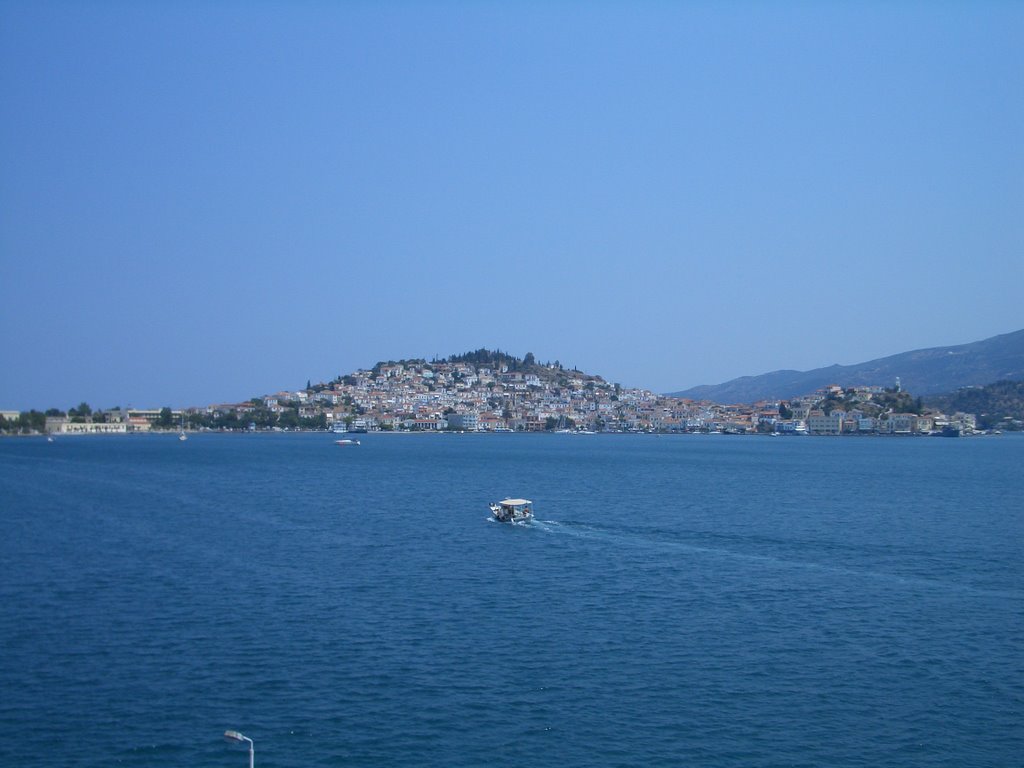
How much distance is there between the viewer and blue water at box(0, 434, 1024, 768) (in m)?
15.3

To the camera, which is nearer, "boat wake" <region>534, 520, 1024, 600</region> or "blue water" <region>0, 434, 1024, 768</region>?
"blue water" <region>0, 434, 1024, 768</region>

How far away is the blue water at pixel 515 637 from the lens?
15.3 m

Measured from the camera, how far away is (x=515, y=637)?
20859 millimetres

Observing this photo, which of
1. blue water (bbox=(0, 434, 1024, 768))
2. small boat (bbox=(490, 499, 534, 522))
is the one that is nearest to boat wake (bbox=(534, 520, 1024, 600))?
blue water (bbox=(0, 434, 1024, 768))

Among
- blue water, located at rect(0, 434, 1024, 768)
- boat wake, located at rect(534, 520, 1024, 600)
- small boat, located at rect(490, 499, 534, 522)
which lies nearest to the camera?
blue water, located at rect(0, 434, 1024, 768)

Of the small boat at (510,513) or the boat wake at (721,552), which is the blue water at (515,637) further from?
the small boat at (510,513)

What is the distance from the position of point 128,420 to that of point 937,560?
176 meters

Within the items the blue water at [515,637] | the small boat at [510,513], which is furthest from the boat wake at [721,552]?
the small boat at [510,513]

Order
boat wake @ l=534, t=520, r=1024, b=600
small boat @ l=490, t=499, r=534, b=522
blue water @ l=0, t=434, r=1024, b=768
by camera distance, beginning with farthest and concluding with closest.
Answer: small boat @ l=490, t=499, r=534, b=522 → boat wake @ l=534, t=520, r=1024, b=600 → blue water @ l=0, t=434, r=1024, b=768

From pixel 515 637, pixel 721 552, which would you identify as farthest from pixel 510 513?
pixel 515 637

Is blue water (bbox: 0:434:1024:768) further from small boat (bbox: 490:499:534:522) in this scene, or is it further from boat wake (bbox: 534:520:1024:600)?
small boat (bbox: 490:499:534:522)

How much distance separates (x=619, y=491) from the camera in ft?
176

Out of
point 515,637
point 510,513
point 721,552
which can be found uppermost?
point 510,513

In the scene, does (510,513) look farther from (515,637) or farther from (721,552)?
(515,637)
